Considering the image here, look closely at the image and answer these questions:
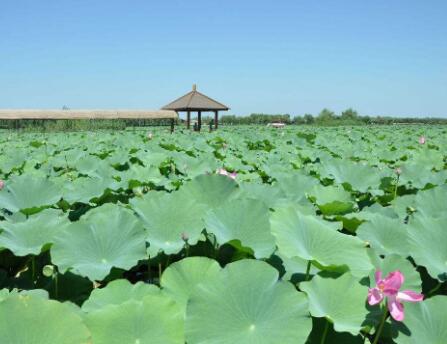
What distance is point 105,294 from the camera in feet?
2.84

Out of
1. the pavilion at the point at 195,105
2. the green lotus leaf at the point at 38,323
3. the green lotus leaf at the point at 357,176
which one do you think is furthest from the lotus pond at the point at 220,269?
the pavilion at the point at 195,105

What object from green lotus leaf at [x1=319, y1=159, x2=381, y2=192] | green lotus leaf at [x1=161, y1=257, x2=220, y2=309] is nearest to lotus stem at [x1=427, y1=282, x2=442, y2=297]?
green lotus leaf at [x1=161, y1=257, x2=220, y2=309]

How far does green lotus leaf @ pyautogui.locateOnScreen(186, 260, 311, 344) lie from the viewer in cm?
70

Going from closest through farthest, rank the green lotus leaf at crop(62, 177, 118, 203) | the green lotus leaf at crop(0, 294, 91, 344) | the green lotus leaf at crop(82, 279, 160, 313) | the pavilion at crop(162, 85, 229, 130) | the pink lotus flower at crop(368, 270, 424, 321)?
1. the green lotus leaf at crop(0, 294, 91, 344)
2. the pink lotus flower at crop(368, 270, 424, 321)
3. the green lotus leaf at crop(82, 279, 160, 313)
4. the green lotus leaf at crop(62, 177, 118, 203)
5. the pavilion at crop(162, 85, 229, 130)

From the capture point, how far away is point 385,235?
3.91ft

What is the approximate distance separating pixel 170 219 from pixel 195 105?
22133mm

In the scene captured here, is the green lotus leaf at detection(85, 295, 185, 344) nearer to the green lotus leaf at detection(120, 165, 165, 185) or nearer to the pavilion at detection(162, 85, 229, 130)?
the green lotus leaf at detection(120, 165, 165, 185)

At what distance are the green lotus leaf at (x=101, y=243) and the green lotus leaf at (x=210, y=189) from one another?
39 cm

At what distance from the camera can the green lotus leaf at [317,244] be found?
923 millimetres

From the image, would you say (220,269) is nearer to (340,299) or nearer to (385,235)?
(340,299)

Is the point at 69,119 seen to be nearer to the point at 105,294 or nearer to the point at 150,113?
the point at 150,113

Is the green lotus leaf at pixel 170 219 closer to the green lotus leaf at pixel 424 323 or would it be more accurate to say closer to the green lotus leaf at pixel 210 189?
the green lotus leaf at pixel 210 189

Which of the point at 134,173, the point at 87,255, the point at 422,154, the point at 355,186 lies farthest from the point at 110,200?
the point at 422,154

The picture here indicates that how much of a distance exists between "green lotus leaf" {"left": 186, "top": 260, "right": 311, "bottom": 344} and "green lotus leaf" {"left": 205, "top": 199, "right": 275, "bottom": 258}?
29 centimetres
